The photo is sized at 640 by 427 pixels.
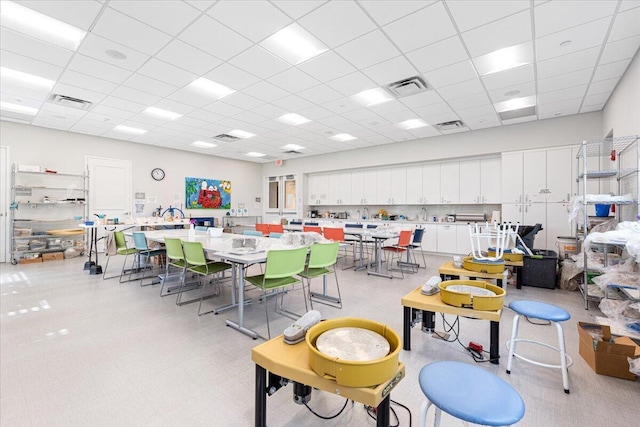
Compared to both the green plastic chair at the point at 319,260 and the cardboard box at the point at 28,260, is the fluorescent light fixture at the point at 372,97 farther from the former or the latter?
the cardboard box at the point at 28,260

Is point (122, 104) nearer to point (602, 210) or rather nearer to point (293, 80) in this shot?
point (293, 80)

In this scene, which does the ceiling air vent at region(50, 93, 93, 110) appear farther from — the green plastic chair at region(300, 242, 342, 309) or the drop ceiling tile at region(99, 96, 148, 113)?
the green plastic chair at region(300, 242, 342, 309)

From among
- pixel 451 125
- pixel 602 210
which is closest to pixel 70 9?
pixel 451 125

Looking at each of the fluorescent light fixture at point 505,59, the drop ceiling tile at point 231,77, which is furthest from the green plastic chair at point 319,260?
the fluorescent light fixture at point 505,59

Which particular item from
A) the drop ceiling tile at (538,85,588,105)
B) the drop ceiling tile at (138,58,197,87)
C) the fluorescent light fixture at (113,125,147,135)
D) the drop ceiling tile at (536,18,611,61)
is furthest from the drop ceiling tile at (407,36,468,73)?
the fluorescent light fixture at (113,125,147,135)

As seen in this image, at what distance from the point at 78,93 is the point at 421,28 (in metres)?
5.19

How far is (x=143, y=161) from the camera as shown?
26.4 feet

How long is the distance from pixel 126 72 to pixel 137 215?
511cm

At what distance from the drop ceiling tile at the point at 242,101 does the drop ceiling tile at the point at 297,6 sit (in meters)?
2.16

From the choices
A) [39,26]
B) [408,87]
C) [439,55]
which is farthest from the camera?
[408,87]

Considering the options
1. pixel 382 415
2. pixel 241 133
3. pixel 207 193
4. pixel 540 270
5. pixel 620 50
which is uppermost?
pixel 241 133

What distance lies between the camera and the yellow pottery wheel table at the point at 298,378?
37.2 inches

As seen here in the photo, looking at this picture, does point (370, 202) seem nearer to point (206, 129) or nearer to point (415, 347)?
point (206, 129)

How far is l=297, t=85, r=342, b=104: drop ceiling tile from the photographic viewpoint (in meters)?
4.45
